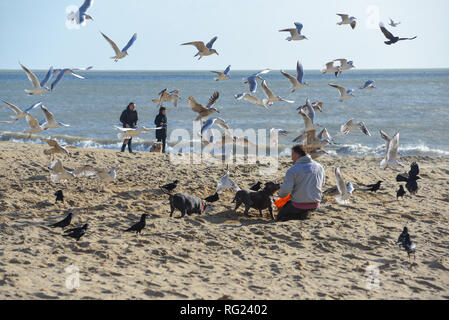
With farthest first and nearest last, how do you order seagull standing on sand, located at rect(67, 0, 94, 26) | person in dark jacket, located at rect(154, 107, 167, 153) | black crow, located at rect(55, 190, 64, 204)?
person in dark jacket, located at rect(154, 107, 167, 153) → seagull standing on sand, located at rect(67, 0, 94, 26) → black crow, located at rect(55, 190, 64, 204)

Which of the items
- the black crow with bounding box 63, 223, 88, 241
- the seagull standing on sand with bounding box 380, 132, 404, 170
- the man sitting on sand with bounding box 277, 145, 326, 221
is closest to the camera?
the black crow with bounding box 63, 223, 88, 241

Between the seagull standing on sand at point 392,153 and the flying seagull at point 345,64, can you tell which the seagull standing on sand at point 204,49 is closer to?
the flying seagull at point 345,64

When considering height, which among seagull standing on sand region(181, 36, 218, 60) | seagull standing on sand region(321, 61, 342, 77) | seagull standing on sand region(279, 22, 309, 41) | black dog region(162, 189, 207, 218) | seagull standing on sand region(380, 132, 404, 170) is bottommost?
black dog region(162, 189, 207, 218)

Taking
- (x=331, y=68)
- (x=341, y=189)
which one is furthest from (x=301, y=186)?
(x=331, y=68)

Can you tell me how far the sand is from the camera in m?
5.06

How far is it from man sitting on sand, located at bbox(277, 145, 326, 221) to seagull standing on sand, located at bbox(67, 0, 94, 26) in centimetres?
458

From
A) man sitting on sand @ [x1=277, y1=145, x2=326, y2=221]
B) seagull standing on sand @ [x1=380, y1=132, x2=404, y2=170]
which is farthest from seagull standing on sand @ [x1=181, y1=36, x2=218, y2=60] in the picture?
seagull standing on sand @ [x1=380, y1=132, x2=404, y2=170]

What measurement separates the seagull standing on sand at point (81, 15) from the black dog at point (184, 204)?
378 centimetres

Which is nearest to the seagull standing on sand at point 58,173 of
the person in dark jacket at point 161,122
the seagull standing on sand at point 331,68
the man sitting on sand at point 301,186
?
the man sitting on sand at point 301,186

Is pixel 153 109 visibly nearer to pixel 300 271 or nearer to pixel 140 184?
pixel 140 184

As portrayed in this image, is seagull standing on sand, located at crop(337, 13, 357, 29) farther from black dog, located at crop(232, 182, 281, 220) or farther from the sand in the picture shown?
black dog, located at crop(232, 182, 281, 220)

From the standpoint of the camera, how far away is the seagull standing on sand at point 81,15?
352 inches
